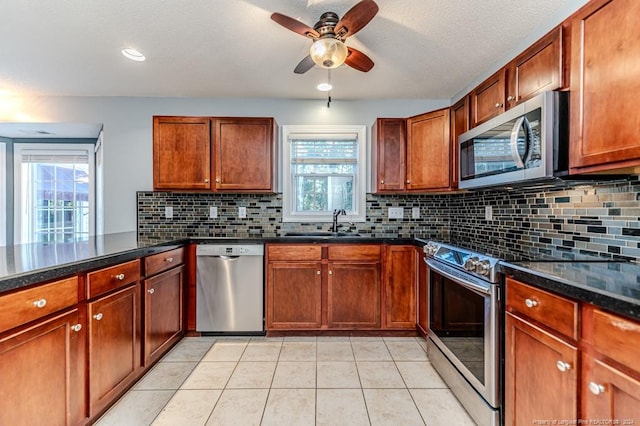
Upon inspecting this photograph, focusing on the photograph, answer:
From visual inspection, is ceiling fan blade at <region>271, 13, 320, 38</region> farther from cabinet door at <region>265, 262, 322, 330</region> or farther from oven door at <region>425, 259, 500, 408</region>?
cabinet door at <region>265, 262, 322, 330</region>

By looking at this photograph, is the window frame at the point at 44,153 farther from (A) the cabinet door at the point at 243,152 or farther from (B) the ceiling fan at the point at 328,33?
(B) the ceiling fan at the point at 328,33

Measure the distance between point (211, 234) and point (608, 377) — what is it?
119 inches

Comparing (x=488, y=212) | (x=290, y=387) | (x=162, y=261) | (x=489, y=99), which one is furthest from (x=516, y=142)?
(x=162, y=261)

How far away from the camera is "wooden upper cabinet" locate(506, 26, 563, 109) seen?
1.52 m

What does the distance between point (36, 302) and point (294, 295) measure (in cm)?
179

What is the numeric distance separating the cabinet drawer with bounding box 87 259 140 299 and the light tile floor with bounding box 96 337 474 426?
0.72m

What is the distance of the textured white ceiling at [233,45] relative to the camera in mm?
1764

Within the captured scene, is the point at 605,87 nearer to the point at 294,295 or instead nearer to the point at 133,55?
the point at 294,295

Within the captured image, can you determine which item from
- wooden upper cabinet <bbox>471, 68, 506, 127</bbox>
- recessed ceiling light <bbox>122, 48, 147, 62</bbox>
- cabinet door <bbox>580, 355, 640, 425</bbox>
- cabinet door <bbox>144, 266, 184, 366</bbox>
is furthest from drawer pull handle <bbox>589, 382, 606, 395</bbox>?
recessed ceiling light <bbox>122, 48, 147, 62</bbox>

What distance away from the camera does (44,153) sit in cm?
371

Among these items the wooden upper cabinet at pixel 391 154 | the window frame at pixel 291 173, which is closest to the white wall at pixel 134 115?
the window frame at pixel 291 173

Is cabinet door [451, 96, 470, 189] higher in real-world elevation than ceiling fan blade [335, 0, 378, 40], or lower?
lower

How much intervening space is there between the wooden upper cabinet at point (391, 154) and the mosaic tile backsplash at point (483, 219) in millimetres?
327

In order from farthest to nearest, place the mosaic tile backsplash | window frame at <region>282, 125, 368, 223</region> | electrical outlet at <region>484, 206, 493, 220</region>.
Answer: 1. window frame at <region>282, 125, 368, 223</region>
2. electrical outlet at <region>484, 206, 493, 220</region>
3. the mosaic tile backsplash
